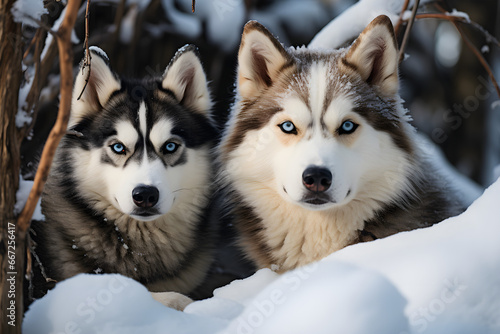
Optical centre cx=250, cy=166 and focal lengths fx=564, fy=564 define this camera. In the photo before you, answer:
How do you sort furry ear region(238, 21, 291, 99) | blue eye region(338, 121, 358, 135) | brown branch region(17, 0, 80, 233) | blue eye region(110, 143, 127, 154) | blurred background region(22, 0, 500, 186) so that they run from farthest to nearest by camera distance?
blurred background region(22, 0, 500, 186) → blue eye region(110, 143, 127, 154) → furry ear region(238, 21, 291, 99) → blue eye region(338, 121, 358, 135) → brown branch region(17, 0, 80, 233)

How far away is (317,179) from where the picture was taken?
245 cm

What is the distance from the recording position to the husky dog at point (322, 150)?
106 inches

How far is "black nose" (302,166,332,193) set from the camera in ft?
8.02

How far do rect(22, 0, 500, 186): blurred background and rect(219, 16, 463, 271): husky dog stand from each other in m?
0.73

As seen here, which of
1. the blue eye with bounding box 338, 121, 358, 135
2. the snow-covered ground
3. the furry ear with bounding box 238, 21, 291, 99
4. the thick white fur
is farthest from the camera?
the furry ear with bounding box 238, 21, 291, 99

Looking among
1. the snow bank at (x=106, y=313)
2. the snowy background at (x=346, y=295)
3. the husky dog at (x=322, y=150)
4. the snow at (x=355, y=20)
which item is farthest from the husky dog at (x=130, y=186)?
the snow at (x=355, y=20)

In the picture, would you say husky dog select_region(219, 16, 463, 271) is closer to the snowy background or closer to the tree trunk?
the snowy background

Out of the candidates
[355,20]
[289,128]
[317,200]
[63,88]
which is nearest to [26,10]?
[63,88]

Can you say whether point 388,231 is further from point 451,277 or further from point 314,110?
point 451,277

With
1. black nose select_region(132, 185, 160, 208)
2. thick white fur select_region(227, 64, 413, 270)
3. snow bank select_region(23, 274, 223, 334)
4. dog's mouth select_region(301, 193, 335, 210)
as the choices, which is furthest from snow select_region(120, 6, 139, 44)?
snow bank select_region(23, 274, 223, 334)

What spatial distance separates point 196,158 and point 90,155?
575 mm

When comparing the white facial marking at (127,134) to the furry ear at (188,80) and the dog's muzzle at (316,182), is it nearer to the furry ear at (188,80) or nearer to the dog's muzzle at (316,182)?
the furry ear at (188,80)

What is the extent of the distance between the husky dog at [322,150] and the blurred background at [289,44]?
2.39 ft

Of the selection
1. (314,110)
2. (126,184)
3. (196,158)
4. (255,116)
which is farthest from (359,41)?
(126,184)
